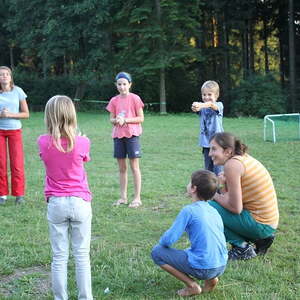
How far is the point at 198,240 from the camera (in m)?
3.46

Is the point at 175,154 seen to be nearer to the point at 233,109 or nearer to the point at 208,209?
the point at 208,209

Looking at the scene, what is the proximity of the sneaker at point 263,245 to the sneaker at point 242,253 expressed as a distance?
0.09 meters

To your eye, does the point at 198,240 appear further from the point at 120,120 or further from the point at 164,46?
the point at 164,46

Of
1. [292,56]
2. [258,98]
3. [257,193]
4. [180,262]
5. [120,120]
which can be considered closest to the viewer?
[180,262]

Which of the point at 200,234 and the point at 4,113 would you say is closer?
the point at 200,234

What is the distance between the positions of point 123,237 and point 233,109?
25001mm

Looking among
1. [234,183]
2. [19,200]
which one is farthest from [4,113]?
[234,183]

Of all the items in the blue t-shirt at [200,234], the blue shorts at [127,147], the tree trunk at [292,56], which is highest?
the tree trunk at [292,56]

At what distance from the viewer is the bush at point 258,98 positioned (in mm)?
27562

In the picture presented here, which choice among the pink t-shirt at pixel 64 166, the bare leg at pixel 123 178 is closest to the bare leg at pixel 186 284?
the pink t-shirt at pixel 64 166

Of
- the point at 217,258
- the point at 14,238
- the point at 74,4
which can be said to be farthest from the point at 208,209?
the point at 74,4

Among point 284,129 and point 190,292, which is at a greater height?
point 284,129

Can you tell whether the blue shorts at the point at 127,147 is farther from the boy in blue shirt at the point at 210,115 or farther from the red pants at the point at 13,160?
the red pants at the point at 13,160

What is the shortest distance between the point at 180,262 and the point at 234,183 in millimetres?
956
